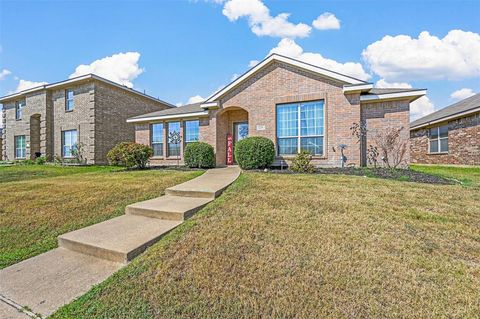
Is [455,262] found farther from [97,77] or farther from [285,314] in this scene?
[97,77]

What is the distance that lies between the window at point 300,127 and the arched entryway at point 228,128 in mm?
2604

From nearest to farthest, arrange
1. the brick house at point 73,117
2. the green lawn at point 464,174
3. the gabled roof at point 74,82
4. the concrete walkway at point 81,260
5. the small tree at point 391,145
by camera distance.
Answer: the concrete walkway at point 81,260
the green lawn at point 464,174
the small tree at point 391,145
the gabled roof at point 74,82
the brick house at point 73,117

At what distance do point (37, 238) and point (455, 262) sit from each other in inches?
270

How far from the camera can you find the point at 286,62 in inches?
444

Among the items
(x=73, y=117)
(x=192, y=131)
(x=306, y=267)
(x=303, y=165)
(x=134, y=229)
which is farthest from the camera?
(x=73, y=117)

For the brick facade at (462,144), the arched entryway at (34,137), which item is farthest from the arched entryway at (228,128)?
the arched entryway at (34,137)

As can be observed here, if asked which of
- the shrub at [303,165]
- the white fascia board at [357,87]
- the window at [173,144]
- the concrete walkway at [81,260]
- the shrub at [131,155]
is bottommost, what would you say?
the concrete walkway at [81,260]

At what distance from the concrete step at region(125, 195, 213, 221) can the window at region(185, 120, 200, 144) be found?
29.9 ft

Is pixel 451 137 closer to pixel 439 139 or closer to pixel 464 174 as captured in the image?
pixel 439 139

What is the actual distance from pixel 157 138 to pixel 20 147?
53.8 feet

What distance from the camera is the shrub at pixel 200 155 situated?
12.1 meters

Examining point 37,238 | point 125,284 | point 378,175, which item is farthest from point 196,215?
point 378,175

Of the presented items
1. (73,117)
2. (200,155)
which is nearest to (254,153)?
(200,155)

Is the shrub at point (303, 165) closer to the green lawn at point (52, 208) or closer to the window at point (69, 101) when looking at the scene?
the green lawn at point (52, 208)
